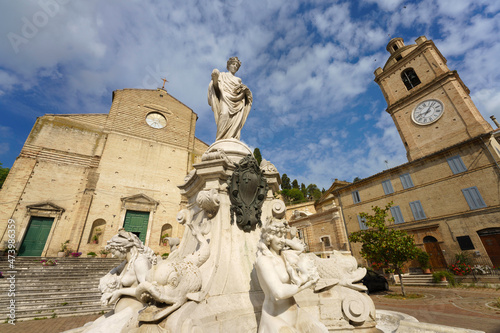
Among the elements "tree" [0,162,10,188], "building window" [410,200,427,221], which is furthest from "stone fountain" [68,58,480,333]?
"tree" [0,162,10,188]

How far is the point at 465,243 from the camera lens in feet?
48.6

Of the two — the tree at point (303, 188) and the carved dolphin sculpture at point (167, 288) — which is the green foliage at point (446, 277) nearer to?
the carved dolphin sculpture at point (167, 288)

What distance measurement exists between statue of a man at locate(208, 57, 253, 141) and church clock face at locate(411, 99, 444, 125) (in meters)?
22.4

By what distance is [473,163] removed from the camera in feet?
50.9

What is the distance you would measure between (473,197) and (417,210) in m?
3.36

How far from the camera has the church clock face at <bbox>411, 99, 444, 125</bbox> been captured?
2012 cm

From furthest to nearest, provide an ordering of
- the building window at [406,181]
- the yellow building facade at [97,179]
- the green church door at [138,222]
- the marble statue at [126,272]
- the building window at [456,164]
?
the green church door at [138,222] → the building window at [406,181] → the yellow building facade at [97,179] → the building window at [456,164] → the marble statue at [126,272]

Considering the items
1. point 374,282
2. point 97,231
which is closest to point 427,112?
point 374,282

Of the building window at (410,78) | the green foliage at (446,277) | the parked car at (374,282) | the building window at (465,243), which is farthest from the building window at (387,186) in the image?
the building window at (410,78)

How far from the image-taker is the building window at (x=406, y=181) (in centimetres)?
1822

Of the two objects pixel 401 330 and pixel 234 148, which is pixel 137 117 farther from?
pixel 401 330

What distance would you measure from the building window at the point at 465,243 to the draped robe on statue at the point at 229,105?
18269mm

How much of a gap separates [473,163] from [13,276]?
26782mm

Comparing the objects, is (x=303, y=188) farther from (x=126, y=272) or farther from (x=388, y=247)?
(x=126, y=272)
